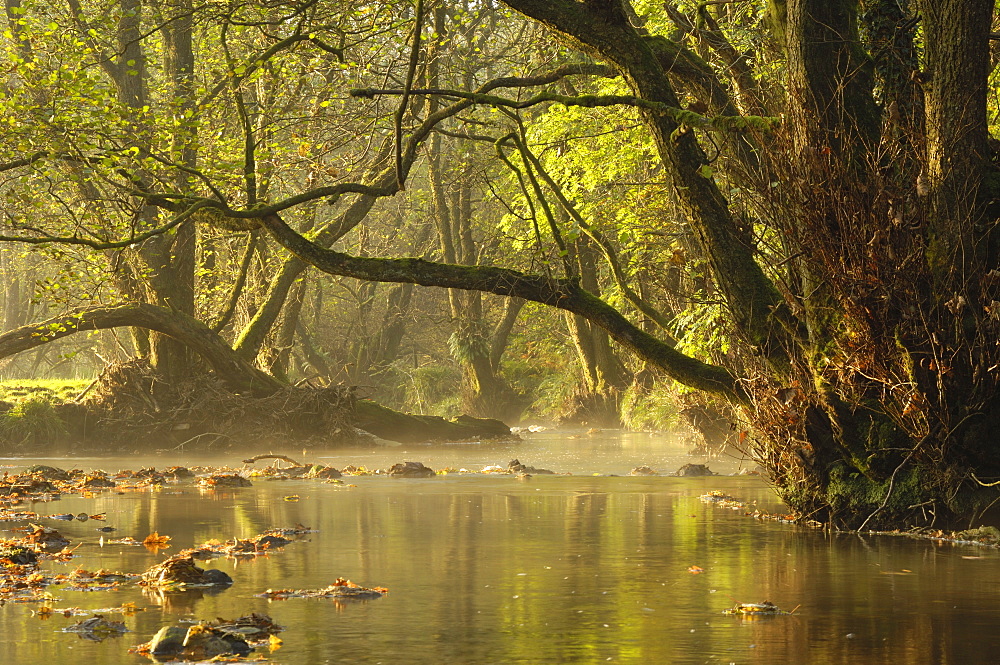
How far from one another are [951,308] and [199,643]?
19.3ft

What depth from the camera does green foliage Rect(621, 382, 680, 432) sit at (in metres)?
27.6

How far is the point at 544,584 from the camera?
7.34m

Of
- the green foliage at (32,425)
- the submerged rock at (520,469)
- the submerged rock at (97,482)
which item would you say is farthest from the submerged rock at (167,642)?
the green foliage at (32,425)

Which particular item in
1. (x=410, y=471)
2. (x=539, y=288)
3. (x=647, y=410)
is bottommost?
(x=410, y=471)

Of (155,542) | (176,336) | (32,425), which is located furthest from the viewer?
(32,425)

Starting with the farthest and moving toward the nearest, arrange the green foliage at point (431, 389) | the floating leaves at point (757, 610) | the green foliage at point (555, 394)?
the green foliage at point (431, 389) → the green foliage at point (555, 394) → the floating leaves at point (757, 610)

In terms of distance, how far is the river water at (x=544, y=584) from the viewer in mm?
5523

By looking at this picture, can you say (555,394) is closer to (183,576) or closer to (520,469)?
(520,469)

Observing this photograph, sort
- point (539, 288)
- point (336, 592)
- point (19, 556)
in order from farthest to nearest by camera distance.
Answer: point (539, 288)
point (19, 556)
point (336, 592)

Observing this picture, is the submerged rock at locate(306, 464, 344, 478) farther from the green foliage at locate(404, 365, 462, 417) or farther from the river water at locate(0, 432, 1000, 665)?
the green foliage at locate(404, 365, 462, 417)

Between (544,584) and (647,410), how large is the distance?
21.4m

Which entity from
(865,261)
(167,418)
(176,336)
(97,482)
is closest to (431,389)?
(167,418)

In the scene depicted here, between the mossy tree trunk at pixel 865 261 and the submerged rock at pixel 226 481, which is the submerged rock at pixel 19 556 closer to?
the mossy tree trunk at pixel 865 261

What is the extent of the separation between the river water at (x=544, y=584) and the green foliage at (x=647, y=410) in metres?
14.4
